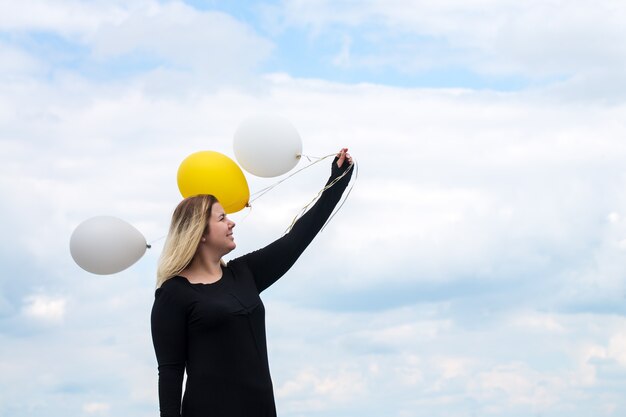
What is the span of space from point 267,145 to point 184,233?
113 centimetres

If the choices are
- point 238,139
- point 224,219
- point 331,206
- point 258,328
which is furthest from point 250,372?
point 238,139

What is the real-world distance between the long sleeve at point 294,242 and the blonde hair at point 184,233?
51 centimetres

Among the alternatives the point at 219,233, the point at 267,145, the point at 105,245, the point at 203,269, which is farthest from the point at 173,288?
the point at 267,145

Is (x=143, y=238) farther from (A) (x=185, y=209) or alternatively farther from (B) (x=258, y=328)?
(B) (x=258, y=328)

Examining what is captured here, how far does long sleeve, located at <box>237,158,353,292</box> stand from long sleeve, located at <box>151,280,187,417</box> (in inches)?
25.5

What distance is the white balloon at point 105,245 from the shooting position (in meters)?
4.98

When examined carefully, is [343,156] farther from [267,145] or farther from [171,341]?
[171,341]

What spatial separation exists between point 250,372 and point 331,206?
137cm

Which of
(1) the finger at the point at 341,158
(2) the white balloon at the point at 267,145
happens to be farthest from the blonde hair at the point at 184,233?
(1) the finger at the point at 341,158

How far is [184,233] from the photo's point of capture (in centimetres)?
429

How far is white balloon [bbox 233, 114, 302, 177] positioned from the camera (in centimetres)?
517

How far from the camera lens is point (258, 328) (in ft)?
14.3

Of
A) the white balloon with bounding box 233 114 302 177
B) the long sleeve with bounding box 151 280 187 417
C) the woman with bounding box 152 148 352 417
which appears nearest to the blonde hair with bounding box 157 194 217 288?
the woman with bounding box 152 148 352 417

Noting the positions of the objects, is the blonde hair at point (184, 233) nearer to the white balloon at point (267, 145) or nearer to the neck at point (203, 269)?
the neck at point (203, 269)
